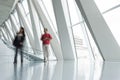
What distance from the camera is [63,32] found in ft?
47.0

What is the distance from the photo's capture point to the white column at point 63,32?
13.9 m

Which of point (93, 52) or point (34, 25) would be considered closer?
point (93, 52)

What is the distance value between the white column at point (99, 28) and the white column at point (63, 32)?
2709mm

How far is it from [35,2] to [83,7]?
812 centimetres

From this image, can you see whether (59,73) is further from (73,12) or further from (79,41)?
(79,41)

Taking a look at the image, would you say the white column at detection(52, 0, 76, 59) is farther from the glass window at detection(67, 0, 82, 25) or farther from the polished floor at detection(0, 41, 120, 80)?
the polished floor at detection(0, 41, 120, 80)

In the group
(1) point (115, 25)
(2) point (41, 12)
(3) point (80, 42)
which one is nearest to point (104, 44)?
(1) point (115, 25)

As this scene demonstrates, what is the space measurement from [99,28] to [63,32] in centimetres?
355

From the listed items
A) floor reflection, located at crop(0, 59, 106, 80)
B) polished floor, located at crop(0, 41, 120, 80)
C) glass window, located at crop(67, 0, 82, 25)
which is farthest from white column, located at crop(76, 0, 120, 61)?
glass window, located at crop(67, 0, 82, 25)

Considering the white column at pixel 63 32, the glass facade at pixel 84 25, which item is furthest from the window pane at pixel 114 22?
the white column at pixel 63 32

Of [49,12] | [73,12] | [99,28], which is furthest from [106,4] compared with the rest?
[49,12]

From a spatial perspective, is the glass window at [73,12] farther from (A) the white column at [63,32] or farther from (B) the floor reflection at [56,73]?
(B) the floor reflection at [56,73]

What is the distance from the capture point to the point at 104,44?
11.4 m

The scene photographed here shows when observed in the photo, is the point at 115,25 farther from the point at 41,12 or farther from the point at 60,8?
the point at 41,12
